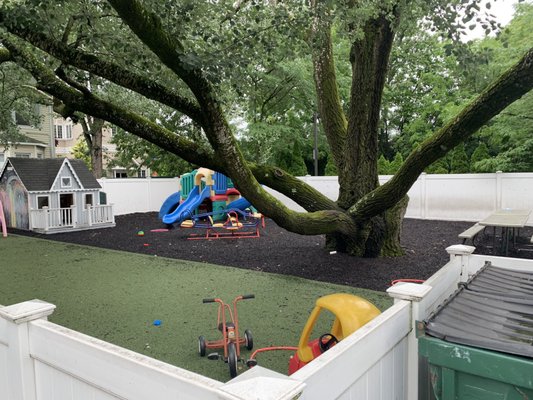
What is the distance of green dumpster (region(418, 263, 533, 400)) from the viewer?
56.8 inches

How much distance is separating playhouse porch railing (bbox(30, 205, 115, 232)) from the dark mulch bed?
53 centimetres

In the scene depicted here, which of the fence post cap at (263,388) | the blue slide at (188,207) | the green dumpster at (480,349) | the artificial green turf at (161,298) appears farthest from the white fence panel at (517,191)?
the fence post cap at (263,388)

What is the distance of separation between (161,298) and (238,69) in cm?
363

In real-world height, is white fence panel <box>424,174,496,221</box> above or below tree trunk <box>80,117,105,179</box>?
below

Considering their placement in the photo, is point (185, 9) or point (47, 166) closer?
point (185, 9)

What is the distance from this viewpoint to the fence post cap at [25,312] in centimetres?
185

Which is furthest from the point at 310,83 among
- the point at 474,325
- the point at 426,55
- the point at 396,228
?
the point at 474,325

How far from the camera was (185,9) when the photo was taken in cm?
464

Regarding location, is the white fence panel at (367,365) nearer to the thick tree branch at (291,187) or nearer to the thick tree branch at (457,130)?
the thick tree branch at (457,130)

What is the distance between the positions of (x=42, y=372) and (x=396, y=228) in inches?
291

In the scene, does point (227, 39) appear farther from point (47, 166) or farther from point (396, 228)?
point (47, 166)

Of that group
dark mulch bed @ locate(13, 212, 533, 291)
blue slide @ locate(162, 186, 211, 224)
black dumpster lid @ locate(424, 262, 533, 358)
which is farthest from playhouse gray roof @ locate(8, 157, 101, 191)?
black dumpster lid @ locate(424, 262, 533, 358)

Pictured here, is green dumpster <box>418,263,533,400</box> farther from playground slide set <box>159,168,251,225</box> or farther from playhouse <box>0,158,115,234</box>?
playhouse <box>0,158,115,234</box>

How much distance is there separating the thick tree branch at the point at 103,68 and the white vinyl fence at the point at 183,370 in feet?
11.5
